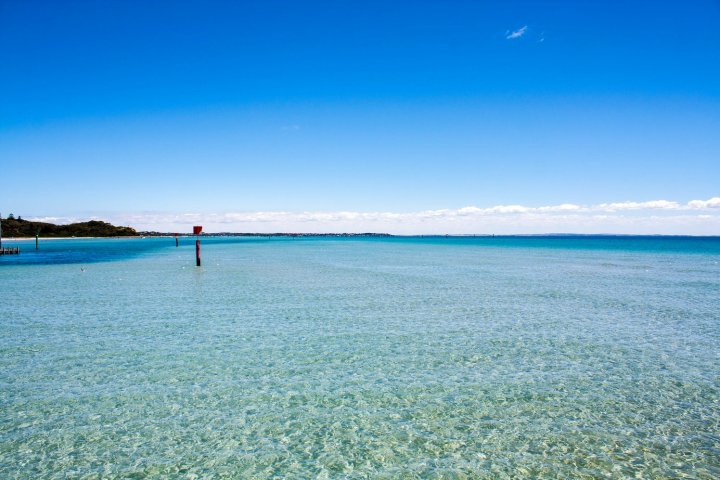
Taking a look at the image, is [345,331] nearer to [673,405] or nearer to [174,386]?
[174,386]

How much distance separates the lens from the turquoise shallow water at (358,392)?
771cm

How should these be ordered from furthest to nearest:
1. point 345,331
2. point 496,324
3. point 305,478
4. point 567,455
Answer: point 496,324 → point 345,331 → point 567,455 → point 305,478

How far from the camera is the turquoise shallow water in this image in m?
7.71

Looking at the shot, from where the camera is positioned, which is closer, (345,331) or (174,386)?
(174,386)

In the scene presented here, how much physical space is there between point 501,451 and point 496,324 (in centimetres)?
1146

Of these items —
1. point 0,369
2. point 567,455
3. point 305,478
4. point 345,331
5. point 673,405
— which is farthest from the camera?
point 345,331

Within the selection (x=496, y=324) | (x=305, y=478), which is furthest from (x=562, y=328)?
(x=305, y=478)

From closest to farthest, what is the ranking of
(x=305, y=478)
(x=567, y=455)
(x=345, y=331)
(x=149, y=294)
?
(x=305, y=478), (x=567, y=455), (x=345, y=331), (x=149, y=294)

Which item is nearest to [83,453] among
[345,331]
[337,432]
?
[337,432]

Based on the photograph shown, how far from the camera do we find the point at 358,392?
35.7ft

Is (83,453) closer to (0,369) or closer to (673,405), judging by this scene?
(0,369)

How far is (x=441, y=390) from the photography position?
11.0 meters

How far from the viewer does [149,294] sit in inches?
1118

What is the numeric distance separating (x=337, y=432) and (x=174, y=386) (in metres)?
4.67
